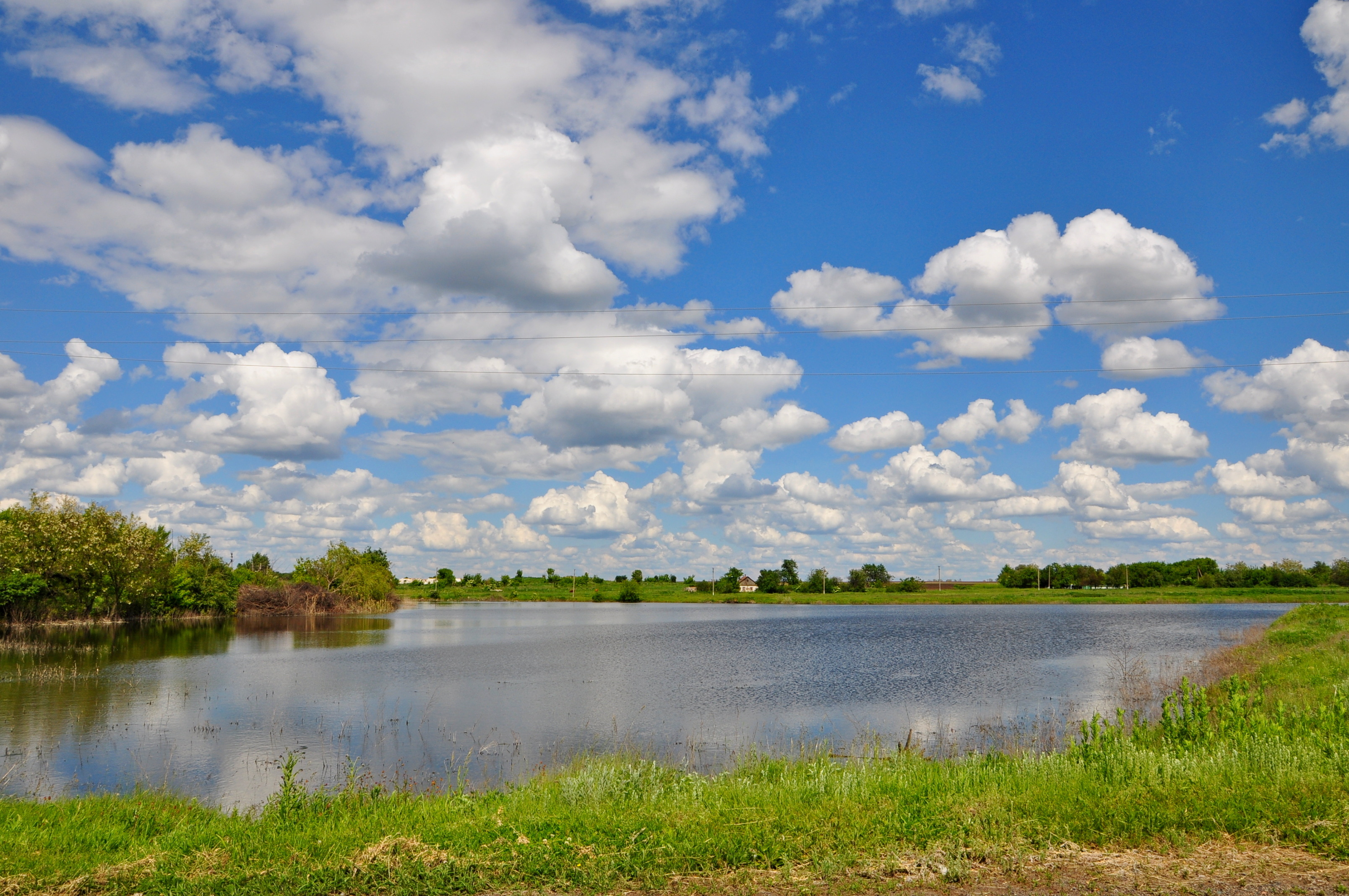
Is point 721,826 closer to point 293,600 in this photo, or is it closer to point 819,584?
point 293,600

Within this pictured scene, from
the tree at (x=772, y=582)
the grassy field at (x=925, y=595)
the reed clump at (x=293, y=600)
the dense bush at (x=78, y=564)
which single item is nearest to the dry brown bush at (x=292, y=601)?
the reed clump at (x=293, y=600)

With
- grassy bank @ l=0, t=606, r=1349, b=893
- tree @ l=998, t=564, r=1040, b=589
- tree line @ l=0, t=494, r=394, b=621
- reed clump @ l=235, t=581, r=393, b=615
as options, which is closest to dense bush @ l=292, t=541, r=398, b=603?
reed clump @ l=235, t=581, r=393, b=615

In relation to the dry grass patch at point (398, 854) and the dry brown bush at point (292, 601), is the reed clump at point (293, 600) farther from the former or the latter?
the dry grass patch at point (398, 854)

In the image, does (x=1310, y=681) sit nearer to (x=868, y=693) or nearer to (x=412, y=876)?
(x=868, y=693)

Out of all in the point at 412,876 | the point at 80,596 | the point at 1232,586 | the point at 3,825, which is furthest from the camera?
the point at 1232,586

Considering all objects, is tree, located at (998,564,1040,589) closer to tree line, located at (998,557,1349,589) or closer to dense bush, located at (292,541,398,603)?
tree line, located at (998,557,1349,589)

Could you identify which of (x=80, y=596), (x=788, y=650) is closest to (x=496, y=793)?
(x=788, y=650)

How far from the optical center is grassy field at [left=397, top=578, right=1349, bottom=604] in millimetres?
129250

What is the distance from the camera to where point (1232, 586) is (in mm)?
154250

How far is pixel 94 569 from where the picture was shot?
57375mm

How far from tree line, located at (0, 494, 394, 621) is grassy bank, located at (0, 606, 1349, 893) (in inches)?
2087

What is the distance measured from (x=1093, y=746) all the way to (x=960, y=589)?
17500 cm

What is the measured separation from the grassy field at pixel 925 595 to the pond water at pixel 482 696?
82342 millimetres

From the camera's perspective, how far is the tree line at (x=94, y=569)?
173 ft
